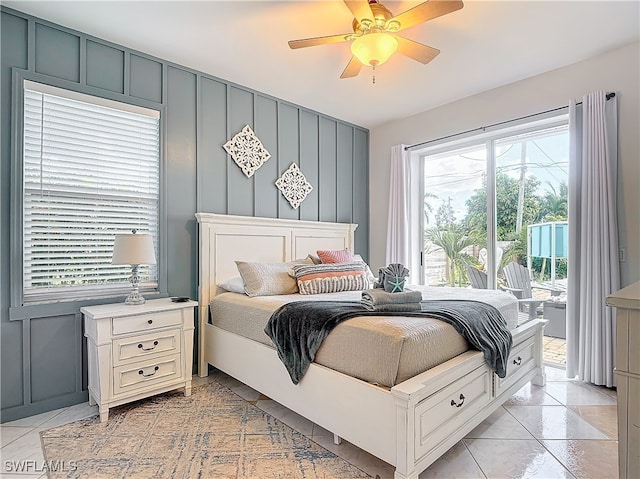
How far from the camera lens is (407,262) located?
4.21m

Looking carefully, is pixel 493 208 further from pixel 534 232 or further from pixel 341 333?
pixel 341 333

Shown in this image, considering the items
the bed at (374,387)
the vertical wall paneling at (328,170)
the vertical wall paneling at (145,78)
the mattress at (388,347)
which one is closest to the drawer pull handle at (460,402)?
the bed at (374,387)

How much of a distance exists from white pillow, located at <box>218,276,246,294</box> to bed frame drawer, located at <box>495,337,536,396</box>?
1949 millimetres

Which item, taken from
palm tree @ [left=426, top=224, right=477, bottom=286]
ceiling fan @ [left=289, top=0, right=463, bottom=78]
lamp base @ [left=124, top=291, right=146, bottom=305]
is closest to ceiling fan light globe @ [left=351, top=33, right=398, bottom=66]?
ceiling fan @ [left=289, top=0, right=463, bottom=78]

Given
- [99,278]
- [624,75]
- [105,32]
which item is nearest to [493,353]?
[624,75]

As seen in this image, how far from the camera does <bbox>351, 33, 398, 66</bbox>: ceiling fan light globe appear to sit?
214 cm

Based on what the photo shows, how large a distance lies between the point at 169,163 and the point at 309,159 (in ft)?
5.23

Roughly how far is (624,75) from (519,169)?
104cm

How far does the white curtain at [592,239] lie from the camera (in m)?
2.74

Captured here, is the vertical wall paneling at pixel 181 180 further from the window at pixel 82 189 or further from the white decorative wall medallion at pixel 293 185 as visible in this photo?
the white decorative wall medallion at pixel 293 185

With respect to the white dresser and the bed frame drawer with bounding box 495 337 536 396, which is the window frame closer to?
the bed frame drawer with bounding box 495 337 536 396

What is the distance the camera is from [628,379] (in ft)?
3.49

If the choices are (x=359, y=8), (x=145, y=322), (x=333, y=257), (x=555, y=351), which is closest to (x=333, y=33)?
(x=359, y=8)

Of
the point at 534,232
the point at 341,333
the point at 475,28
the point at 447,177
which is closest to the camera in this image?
the point at 341,333
